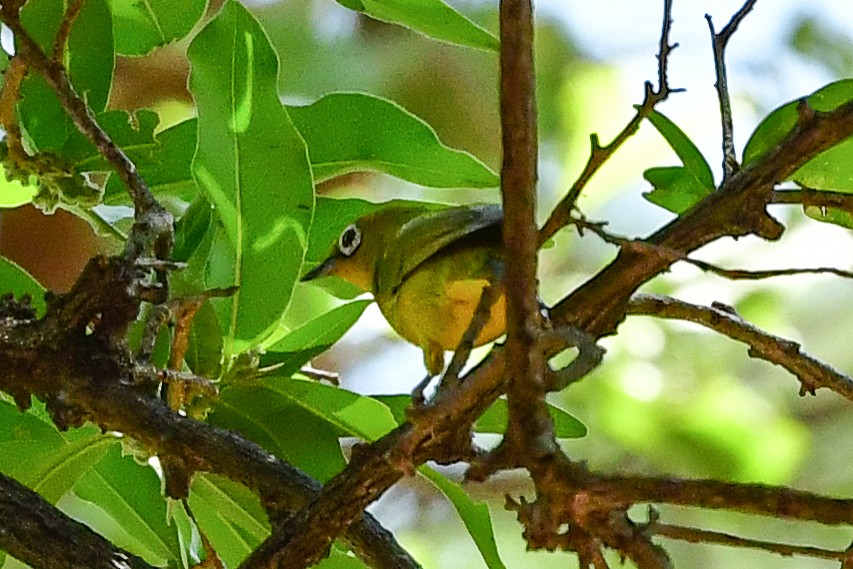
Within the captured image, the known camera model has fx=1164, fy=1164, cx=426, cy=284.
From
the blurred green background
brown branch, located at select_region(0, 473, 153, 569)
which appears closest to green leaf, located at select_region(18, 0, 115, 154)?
brown branch, located at select_region(0, 473, 153, 569)

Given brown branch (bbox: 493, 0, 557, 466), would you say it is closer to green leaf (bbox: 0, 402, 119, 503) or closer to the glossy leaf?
the glossy leaf

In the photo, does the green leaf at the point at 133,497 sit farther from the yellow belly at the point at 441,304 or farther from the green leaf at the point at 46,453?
the yellow belly at the point at 441,304

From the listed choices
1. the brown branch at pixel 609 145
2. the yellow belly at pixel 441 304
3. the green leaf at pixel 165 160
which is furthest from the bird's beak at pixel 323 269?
the brown branch at pixel 609 145

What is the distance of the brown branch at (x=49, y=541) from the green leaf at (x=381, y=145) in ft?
0.82

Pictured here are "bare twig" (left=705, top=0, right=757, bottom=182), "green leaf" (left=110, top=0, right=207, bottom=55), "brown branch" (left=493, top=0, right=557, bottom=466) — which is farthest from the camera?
"green leaf" (left=110, top=0, right=207, bottom=55)

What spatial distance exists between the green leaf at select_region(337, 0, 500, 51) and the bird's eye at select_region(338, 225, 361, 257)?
0.93 feet

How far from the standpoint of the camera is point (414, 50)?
5.95 ft

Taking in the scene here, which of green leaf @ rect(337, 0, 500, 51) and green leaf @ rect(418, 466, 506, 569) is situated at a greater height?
green leaf @ rect(337, 0, 500, 51)

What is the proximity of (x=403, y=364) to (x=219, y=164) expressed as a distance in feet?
4.07

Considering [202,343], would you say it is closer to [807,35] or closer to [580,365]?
[580,365]

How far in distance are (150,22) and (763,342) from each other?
40cm

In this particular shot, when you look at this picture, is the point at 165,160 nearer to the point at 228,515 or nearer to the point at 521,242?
the point at 228,515

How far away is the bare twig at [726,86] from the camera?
455mm

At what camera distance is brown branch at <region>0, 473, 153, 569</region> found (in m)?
0.48
